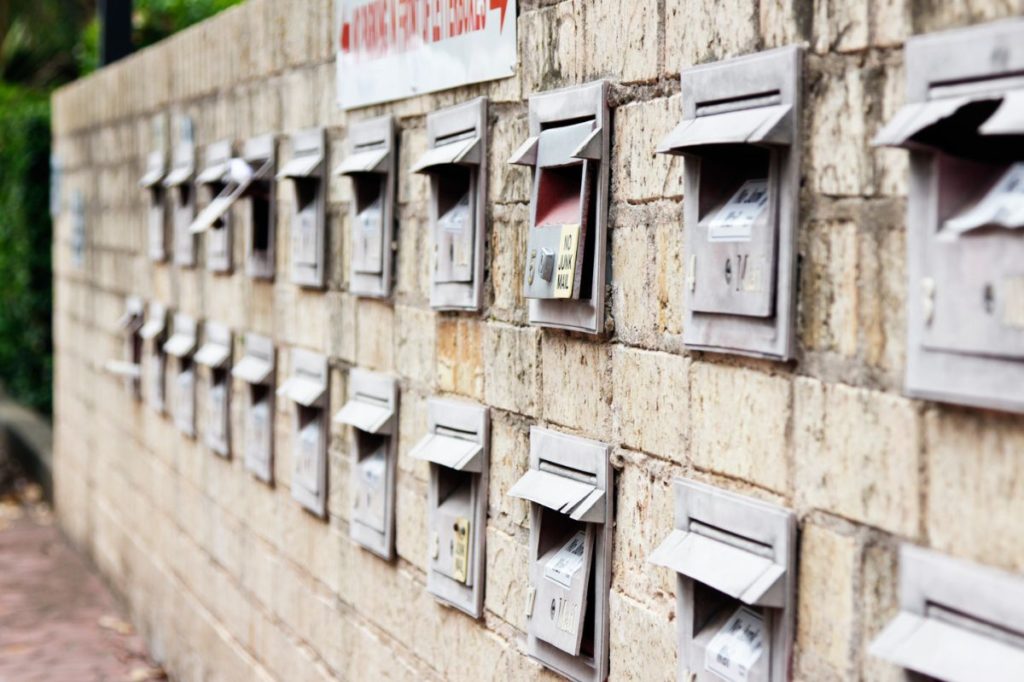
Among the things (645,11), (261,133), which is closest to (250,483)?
(261,133)

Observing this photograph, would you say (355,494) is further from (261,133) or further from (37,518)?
(37,518)

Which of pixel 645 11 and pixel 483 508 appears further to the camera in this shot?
pixel 483 508

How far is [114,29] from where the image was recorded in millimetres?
9836

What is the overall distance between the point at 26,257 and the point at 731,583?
1124 cm

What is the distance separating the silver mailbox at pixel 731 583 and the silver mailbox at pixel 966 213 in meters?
0.44

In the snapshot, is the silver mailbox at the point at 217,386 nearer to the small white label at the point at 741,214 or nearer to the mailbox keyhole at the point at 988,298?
the small white label at the point at 741,214

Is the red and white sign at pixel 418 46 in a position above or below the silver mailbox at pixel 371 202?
above

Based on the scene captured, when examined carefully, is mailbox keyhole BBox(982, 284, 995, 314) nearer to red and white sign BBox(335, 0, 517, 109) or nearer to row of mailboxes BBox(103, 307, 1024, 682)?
row of mailboxes BBox(103, 307, 1024, 682)

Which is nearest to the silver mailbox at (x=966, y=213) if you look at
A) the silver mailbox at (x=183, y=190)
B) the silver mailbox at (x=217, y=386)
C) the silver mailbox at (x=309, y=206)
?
the silver mailbox at (x=309, y=206)

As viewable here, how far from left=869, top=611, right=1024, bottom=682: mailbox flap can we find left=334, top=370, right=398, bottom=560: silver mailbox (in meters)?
2.25

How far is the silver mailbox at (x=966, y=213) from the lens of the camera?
1818mm

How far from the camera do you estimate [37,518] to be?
11.1 meters

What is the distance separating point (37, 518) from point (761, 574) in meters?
9.73

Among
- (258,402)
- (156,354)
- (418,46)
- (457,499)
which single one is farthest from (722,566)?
(156,354)
